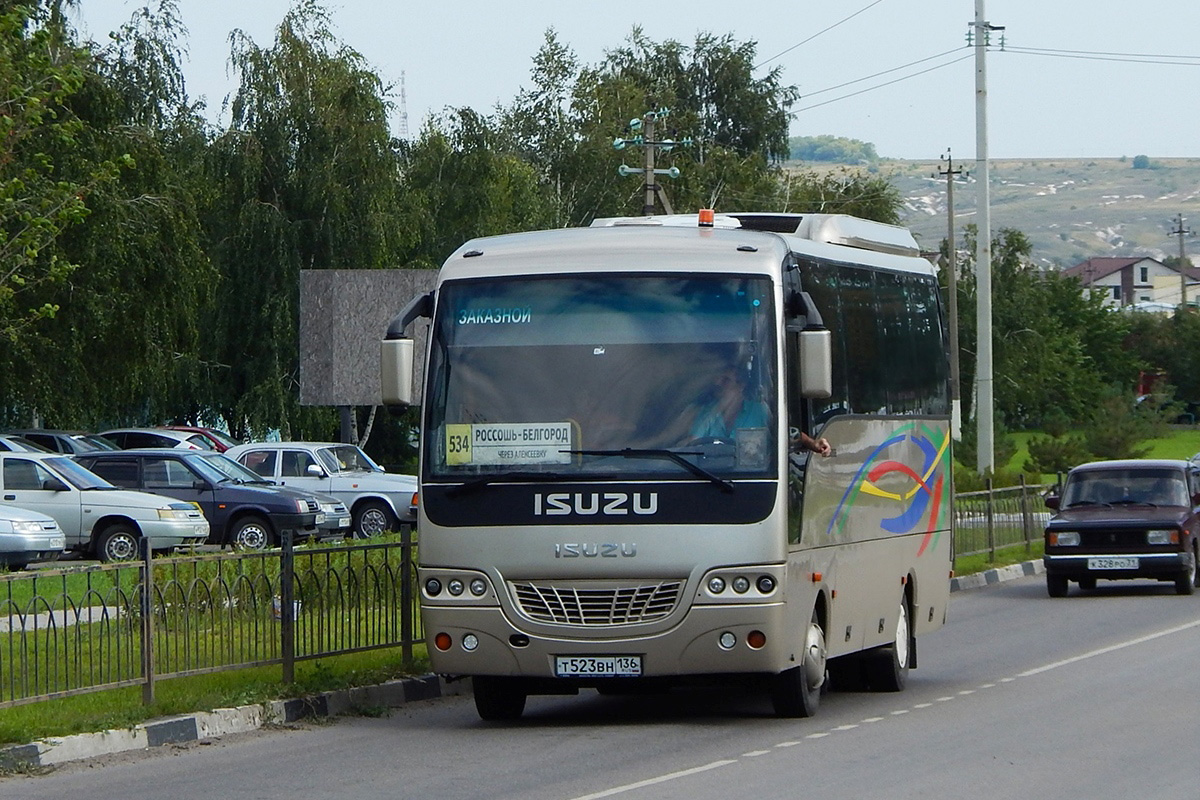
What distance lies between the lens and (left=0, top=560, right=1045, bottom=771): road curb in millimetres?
10656

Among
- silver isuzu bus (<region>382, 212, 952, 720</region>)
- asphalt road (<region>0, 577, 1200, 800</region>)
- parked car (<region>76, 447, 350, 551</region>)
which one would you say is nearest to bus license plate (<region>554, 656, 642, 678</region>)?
silver isuzu bus (<region>382, 212, 952, 720</region>)

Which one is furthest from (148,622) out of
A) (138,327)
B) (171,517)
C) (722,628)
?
(138,327)

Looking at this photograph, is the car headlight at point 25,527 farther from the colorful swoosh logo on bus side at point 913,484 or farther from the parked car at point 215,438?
the parked car at point 215,438

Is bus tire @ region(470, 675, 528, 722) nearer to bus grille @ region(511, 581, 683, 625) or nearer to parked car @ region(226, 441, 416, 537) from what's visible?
bus grille @ region(511, 581, 683, 625)

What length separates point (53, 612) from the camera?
11.2 m

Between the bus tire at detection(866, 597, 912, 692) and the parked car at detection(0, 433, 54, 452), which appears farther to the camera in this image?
the parked car at detection(0, 433, 54, 452)

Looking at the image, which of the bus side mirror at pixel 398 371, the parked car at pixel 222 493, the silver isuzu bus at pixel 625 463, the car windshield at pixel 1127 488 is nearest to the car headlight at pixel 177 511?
the parked car at pixel 222 493

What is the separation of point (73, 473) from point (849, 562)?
1937 cm

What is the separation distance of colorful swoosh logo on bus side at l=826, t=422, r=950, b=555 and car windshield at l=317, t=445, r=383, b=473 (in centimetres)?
1972

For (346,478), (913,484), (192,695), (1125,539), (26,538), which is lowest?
(192,695)

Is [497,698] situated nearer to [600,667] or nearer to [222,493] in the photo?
[600,667]

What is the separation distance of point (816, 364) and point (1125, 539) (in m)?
14.1

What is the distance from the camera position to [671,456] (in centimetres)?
1171

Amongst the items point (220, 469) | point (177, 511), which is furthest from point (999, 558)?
point (220, 469)
